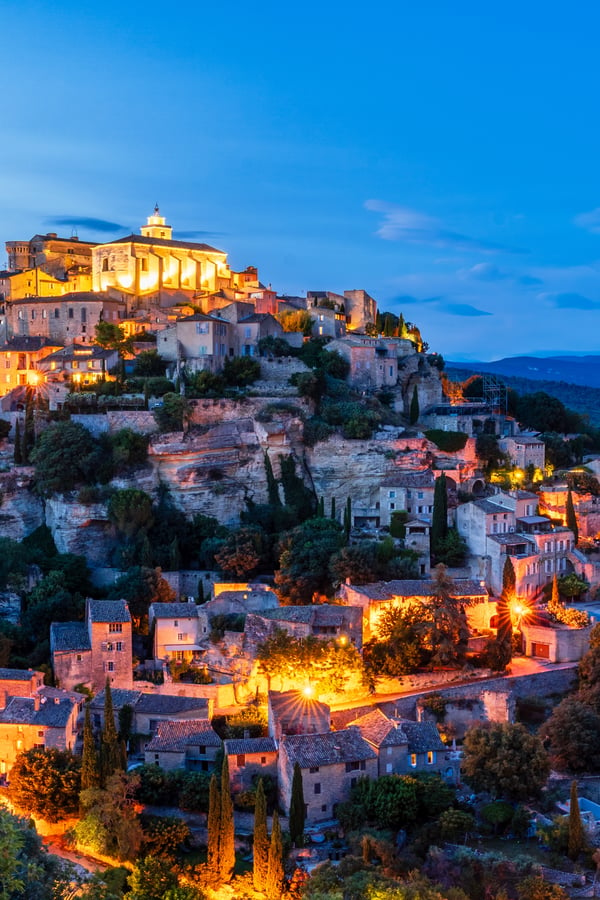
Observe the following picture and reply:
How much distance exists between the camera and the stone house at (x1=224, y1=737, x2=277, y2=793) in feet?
89.5

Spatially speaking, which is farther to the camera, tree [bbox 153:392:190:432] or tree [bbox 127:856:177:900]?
tree [bbox 153:392:190:432]

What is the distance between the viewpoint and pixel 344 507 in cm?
4153

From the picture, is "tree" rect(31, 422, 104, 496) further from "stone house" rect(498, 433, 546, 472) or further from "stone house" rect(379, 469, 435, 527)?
"stone house" rect(498, 433, 546, 472)

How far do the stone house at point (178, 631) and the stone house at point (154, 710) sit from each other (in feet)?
8.82

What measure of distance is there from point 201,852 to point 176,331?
27275mm

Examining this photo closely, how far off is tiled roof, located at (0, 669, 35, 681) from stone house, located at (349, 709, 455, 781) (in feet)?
32.5

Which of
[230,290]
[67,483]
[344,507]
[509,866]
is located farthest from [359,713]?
[230,290]

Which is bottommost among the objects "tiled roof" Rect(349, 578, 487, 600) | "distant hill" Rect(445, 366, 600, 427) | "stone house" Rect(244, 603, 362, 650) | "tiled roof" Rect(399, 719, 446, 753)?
"tiled roof" Rect(399, 719, 446, 753)

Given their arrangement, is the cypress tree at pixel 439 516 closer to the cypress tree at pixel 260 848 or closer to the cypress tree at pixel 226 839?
the cypress tree at pixel 260 848

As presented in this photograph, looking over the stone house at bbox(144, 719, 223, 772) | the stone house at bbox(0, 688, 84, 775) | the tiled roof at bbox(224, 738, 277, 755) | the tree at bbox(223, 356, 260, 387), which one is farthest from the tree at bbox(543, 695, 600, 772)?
the tree at bbox(223, 356, 260, 387)

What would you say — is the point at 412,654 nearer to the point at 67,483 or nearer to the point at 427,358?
the point at 67,483

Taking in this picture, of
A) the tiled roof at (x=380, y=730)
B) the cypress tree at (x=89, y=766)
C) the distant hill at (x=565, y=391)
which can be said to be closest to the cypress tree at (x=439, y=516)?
the tiled roof at (x=380, y=730)

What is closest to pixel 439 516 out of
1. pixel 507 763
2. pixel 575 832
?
pixel 507 763

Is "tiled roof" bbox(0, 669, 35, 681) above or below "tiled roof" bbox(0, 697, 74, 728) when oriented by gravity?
above
